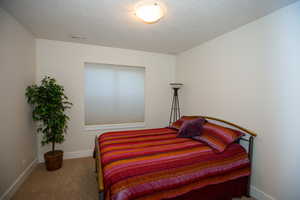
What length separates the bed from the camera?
1.34 metres

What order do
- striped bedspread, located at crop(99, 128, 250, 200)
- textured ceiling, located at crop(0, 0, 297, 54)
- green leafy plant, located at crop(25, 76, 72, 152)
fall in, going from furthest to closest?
green leafy plant, located at crop(25, 76, 72, 152) → textured ceiling, located at crop(0, 0, 297, 54) → striped bedspread, located at crop(99, 128, 250, 200)

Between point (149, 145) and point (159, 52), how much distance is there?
2.74m

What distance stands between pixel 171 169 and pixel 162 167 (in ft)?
0.36

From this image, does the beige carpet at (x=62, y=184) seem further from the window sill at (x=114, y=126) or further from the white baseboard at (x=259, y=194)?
the white baseboard at (x=259, y=194)

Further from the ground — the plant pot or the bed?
the bed

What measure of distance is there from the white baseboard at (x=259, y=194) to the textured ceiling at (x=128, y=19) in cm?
257

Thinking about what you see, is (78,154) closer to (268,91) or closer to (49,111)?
(49,111)

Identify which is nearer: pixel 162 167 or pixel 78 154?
pixel 162 167

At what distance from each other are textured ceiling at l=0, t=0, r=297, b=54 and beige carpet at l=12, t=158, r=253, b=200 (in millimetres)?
2686

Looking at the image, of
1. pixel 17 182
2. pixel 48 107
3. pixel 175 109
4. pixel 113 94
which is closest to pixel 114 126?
pixel 113 94

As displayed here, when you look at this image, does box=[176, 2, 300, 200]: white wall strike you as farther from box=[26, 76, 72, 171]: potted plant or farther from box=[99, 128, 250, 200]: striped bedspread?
box=[26, 76, 72, 171]: potted plant

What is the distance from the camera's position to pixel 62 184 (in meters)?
2.24

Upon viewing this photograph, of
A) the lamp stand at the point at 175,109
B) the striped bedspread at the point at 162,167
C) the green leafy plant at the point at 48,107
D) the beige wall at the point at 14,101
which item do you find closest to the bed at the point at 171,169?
the striped bedspread at the point at 162,167

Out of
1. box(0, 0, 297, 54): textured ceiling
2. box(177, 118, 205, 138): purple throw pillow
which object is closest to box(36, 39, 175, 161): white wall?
box(0, 0, 297, 54): textured ceiling
